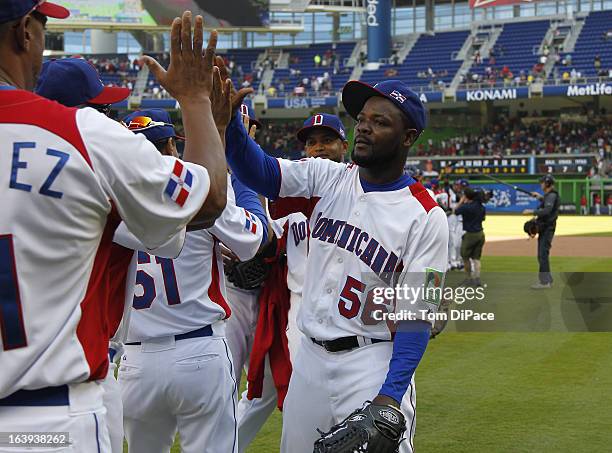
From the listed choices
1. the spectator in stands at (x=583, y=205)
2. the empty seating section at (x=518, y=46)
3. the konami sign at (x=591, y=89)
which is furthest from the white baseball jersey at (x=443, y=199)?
the empty seating section at (x=518, y=46)

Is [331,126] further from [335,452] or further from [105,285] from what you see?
[105,285]

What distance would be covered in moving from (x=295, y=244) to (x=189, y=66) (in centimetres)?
256

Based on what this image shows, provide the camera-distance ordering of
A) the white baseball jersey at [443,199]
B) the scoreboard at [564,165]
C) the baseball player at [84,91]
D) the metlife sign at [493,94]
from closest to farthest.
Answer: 1. the baseball player at [84,91]
2. the white baseball jersey at [443,199]
3. the scoreboard at [564,165]
4. the metlife sign at [493,94]

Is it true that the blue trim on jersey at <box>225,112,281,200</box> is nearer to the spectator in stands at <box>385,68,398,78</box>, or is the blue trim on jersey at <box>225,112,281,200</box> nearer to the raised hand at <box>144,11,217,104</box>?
the raised hand at <box>144,11,217,104</box>

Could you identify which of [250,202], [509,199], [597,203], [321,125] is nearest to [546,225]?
[321,125]

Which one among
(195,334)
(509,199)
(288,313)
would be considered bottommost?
(509,199)

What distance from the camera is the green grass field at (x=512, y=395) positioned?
5.99 m

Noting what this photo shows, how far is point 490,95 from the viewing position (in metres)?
44.9

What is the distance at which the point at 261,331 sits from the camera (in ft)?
17.2

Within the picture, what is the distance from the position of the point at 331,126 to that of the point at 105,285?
3432 millimetres

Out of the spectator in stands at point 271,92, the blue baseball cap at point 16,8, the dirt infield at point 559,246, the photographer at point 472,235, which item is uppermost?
the blue baseball cap at point 16,8

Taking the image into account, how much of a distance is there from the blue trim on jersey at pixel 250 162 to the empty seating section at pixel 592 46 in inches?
1707

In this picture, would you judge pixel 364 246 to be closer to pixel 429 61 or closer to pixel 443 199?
pixel 443 199

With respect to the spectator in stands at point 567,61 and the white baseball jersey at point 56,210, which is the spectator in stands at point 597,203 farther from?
the white baseball jersey at point 56,210
